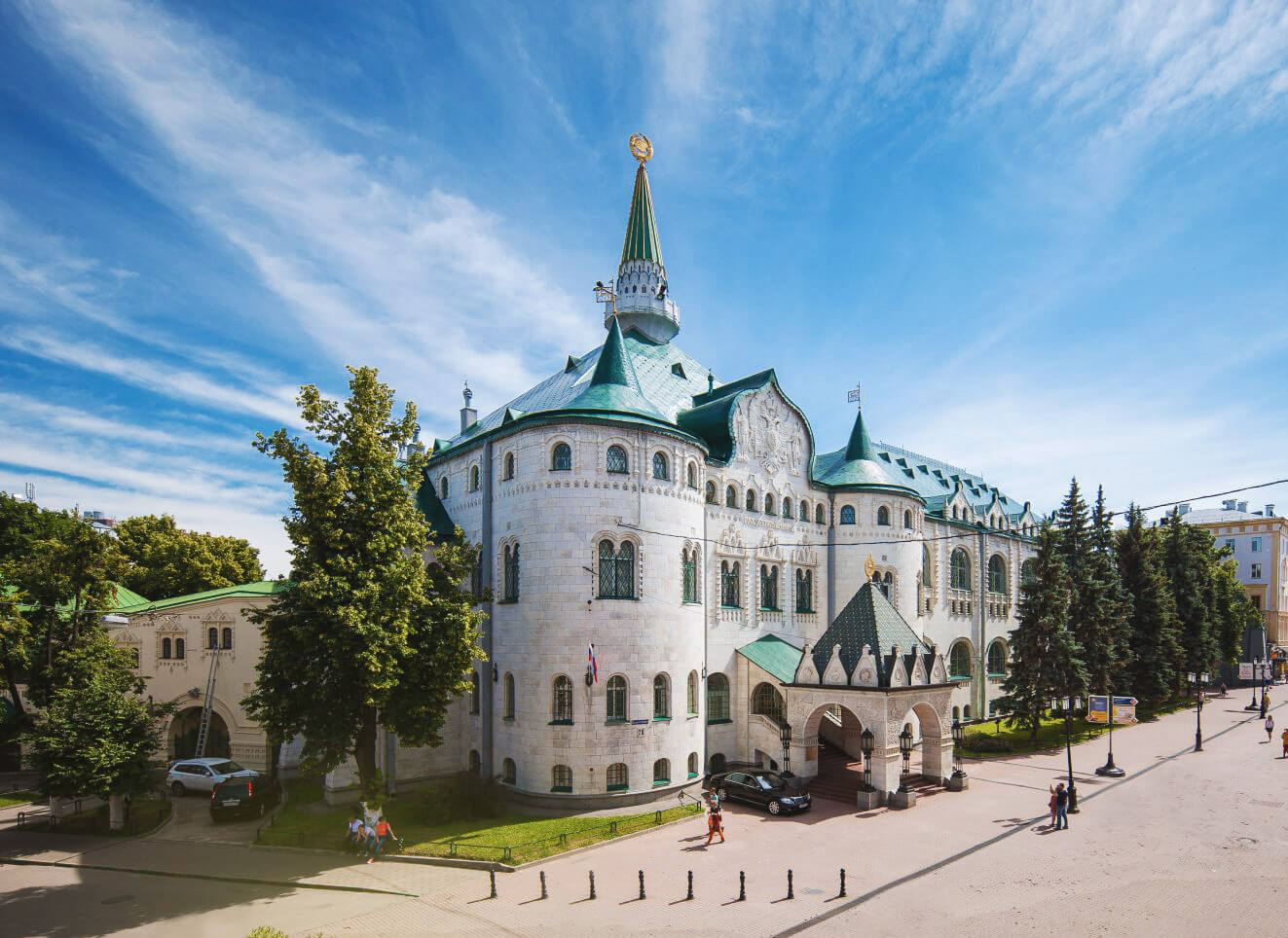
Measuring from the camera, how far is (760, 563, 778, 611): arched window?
118ft

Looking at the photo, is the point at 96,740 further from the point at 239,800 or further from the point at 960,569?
the point at 960,569

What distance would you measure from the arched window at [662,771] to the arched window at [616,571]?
6.34 meters

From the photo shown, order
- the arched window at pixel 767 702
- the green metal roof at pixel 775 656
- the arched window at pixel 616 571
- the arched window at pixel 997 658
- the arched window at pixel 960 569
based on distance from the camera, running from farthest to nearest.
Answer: the arched window at pixel 997 658
the arched window at pixel 960 569
the arched window at pixel 767 702
the green metal roof at pixel 775 656
the arched window at pixel 616 571

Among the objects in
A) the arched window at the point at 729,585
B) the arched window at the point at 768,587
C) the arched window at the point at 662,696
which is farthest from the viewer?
the arched window at the point at 768,587

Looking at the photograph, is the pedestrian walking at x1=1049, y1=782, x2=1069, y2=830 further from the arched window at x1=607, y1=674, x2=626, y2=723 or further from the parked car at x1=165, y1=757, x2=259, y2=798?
the parked car at x1=165, y1=757, x2=259, y2=798

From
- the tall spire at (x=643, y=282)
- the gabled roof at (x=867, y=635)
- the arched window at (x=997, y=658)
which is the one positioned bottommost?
the arched window at (x=997, y=658)

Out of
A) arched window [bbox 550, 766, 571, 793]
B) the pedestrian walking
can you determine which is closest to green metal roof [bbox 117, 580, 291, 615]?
arched window [bbox 550, 766, 571, 793]

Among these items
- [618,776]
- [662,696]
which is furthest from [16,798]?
[662,696]

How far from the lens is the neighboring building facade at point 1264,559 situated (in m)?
91.6

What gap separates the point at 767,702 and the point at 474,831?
14.1 meters

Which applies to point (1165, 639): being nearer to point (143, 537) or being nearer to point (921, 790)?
point (921, 790)

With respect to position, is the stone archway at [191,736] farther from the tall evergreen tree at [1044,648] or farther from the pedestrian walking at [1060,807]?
the tall evergreen tree at [1044,648]

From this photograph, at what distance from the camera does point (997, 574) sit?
2055 inches

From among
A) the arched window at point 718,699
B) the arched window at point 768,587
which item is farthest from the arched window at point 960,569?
the arched window at point 718,699
